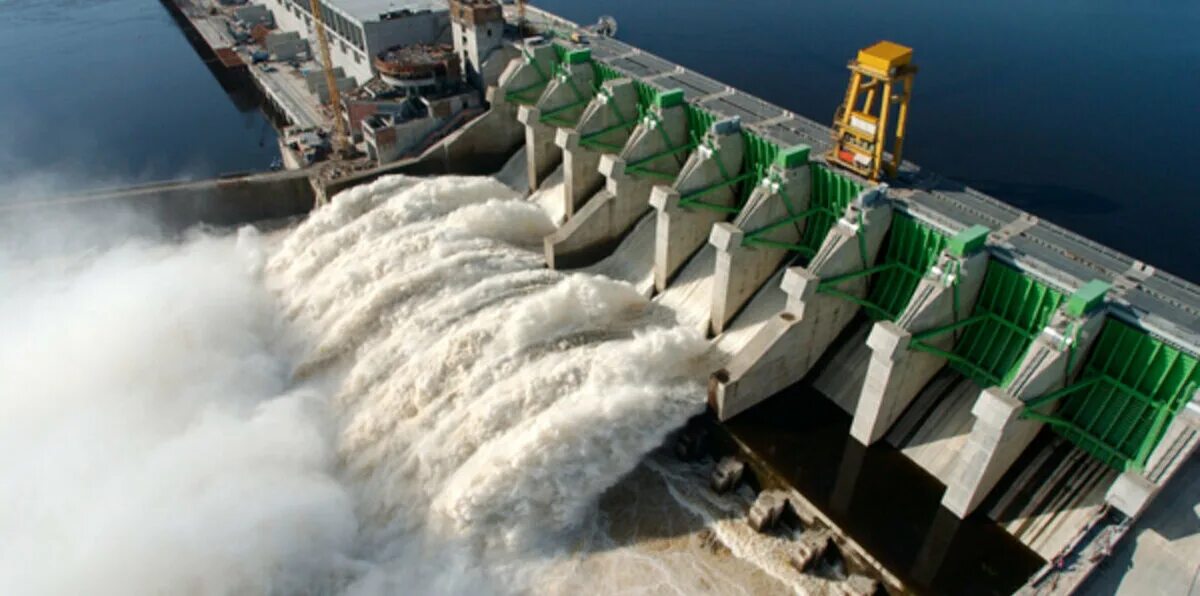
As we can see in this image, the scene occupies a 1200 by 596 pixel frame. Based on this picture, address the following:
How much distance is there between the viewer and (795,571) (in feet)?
74.1

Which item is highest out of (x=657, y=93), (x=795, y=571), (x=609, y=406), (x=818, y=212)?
(x=657, y=93)

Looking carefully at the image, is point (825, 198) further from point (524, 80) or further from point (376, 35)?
point (376, 35)

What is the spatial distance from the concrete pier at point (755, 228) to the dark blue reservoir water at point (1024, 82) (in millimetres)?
17617

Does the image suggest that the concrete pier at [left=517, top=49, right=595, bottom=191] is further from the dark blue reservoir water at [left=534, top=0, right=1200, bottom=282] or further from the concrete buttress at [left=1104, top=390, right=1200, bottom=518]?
the concrete buttress at [left=1104, top=390, right=1200, bottom=518]

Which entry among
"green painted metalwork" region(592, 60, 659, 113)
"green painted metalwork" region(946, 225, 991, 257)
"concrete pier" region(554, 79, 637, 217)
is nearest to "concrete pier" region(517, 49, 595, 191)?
"green painted metalwork" region(592, 60, 659, 113)

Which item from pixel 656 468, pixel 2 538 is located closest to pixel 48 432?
pixel 2 538

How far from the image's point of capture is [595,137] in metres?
38.0

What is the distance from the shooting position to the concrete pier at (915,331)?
2369cm

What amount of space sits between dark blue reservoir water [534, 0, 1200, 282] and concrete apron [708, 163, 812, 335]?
17.4 m

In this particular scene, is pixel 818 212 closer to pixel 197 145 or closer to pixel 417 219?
pixel 417 219

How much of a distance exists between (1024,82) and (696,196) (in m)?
36.9

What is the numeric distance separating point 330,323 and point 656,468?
17.1 metres

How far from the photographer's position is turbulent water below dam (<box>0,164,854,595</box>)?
22.8m

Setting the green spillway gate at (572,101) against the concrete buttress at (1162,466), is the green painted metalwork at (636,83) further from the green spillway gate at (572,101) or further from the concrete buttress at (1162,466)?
the concrete buttress at (1162,466)
